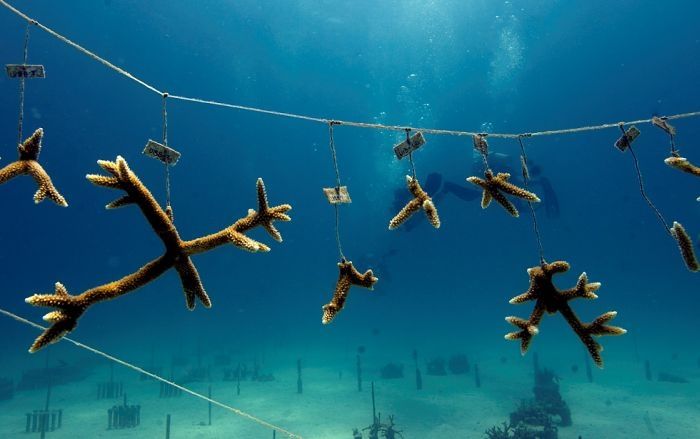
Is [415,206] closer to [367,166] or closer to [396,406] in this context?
[396,406]

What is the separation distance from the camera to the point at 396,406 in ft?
74.0

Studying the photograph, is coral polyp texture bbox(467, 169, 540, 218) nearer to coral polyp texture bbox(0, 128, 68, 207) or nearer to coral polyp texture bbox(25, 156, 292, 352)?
coral polyp texture bbox(25, 156, 292, 352)

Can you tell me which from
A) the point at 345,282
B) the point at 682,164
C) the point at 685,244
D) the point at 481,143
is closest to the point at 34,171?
the point at 345,282

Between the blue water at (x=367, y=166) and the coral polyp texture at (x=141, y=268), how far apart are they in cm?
1821

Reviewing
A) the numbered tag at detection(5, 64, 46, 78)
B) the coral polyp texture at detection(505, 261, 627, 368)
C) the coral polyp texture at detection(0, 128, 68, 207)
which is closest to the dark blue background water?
the numbered tag at detection(5, 64, 46, 78)

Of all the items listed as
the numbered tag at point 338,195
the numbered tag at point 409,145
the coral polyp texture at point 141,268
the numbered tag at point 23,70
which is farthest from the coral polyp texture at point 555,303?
the numbered tag at point 23,70

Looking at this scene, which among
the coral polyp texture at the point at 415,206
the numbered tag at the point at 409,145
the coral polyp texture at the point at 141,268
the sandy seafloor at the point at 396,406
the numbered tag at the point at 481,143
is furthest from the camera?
the sandy seafloor at the point at 396,406

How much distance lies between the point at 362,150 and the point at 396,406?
61.2 metres

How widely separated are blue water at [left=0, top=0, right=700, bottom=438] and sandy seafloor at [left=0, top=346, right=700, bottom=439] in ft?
1.61

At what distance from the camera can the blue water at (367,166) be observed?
124ft

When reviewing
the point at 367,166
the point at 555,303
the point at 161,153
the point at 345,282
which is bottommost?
the point at 555,303

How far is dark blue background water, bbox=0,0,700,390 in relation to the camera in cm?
3941

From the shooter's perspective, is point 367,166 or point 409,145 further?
point 367,166

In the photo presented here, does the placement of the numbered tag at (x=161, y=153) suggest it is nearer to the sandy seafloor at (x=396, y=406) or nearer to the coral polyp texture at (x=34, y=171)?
the coral polyp texture at (x=34, y=171)
